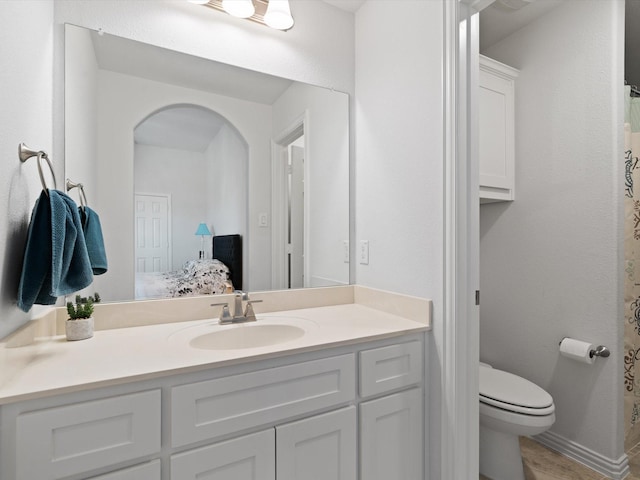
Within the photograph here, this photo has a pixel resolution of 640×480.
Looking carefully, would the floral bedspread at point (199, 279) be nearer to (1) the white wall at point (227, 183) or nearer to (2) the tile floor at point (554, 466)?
(1) the white wall at point (227, 183)

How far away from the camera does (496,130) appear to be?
2.01 m

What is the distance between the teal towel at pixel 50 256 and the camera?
2.94 ft

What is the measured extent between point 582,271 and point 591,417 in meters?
0.76

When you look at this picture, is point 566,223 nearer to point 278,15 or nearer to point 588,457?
point 588,457

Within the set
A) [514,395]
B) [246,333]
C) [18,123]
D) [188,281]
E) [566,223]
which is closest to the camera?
[18,123]

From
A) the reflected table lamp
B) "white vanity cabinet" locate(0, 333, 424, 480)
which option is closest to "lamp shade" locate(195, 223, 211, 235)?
the reflected table lamp

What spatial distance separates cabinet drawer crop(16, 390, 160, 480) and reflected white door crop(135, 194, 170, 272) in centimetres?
66

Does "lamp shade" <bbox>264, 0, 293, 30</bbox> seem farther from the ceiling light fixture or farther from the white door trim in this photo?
the white door trim

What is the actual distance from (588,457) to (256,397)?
1.88 meters

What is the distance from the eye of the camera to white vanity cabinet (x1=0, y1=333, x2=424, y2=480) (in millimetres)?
771

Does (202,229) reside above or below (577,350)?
above

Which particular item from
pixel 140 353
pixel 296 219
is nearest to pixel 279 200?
pixel 296 219

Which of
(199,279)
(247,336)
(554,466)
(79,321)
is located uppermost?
(199,279)

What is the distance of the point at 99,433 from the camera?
81cm
